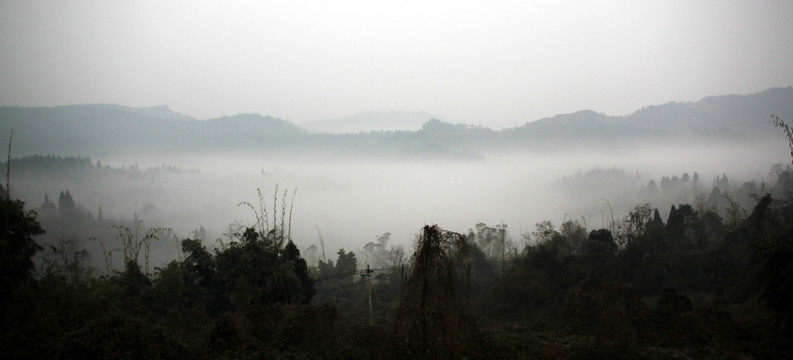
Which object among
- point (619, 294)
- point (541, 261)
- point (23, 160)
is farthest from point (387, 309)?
point (23, 160)

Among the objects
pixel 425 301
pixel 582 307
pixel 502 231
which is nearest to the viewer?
pixel 425 301

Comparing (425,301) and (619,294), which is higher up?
(425,301)

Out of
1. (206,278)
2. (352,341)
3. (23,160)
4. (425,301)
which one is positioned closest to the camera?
(425,301)

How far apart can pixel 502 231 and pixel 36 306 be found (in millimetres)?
44102

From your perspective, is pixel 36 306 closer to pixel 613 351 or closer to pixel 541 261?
pixel 613 351

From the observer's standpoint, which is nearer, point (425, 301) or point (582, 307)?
point (425, 301)

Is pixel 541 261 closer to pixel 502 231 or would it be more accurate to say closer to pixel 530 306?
pixel 530 306

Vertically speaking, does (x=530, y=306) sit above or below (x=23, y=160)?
below

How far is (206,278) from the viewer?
30297 millimetres

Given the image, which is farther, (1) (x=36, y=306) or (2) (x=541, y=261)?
(2) (x=541, y=261)

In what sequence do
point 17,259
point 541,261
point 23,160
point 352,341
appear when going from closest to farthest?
point 17,259, point 352,341, point 541,261, point 23,160

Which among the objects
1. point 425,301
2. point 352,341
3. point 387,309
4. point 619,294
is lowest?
point 387,309

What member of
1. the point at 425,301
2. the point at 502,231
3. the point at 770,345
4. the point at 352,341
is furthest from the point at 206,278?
the point at 502,231

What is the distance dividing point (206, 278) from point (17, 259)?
42.1ft
